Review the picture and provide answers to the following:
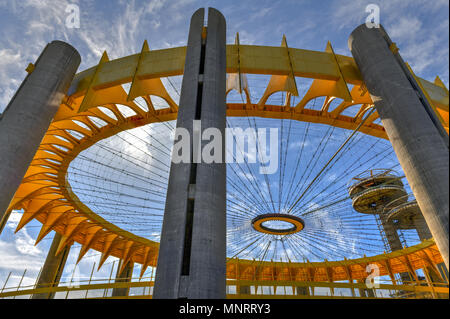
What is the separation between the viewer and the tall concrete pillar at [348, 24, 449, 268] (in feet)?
38.3

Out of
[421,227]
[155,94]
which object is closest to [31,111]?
[155,94]

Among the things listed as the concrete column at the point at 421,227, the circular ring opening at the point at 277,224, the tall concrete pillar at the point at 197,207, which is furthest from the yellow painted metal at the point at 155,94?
the concrete column at the point at 421,227

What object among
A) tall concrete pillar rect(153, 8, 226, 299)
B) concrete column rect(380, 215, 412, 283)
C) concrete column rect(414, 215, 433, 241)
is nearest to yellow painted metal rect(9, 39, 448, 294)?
tall concrete pillar rect(153, 8, 226, 299)

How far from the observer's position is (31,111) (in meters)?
16.8

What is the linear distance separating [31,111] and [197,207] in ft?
41.1

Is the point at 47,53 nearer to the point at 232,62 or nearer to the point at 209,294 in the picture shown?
the point at 232,62

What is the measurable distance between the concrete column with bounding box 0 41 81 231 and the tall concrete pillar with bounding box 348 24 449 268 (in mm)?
19138

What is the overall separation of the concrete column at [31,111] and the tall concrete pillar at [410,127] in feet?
62.8

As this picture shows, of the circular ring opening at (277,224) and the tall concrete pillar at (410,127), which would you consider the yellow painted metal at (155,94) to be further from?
the circular ring opening at (277,224)

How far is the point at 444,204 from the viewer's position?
11.4m

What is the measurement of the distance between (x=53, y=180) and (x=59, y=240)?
41.2 ft
